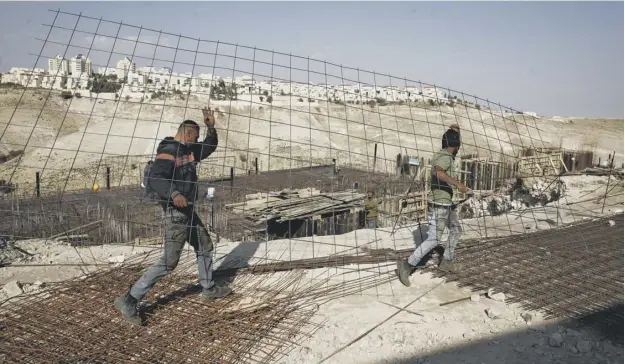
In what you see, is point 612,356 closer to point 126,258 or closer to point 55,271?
point 126,258

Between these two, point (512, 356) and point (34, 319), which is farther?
point (34, 319)

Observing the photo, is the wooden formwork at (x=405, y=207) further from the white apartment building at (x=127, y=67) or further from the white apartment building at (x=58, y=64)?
the white apartment building at (x=58, y=64)

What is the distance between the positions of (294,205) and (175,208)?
6.30m

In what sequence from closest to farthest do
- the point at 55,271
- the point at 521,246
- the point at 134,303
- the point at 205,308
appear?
the point at 134,303 < the point at 205,308 < the point at 55,271 < the point at 521,246

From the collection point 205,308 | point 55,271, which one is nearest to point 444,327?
point 205,308

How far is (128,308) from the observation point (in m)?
3.91

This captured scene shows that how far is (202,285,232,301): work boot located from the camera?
443 cm

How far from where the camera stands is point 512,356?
3557mm

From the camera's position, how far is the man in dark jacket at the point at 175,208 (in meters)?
3.92

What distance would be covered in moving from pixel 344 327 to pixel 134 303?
5.42ft

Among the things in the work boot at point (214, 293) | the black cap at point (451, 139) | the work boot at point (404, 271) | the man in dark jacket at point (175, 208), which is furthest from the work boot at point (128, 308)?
the black cap at point (451, 139)

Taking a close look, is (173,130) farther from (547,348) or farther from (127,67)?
(547,348)

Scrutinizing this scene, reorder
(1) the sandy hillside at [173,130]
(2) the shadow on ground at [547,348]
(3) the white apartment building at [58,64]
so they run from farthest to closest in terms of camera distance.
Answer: (1) the sandy hillside at [173,130], (3) the white apartment building at [58,64], (2) the shadow on ground at [547,348]

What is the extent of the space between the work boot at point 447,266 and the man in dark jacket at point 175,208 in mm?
2354
